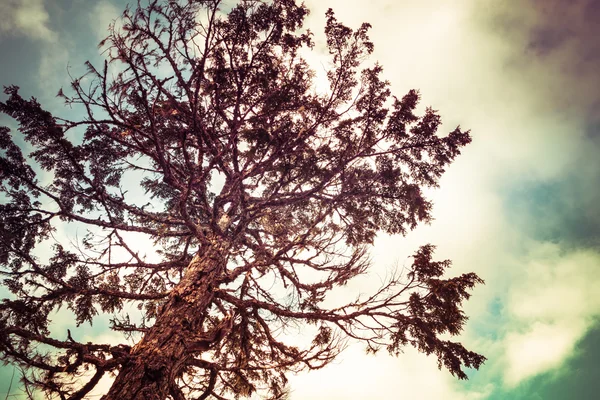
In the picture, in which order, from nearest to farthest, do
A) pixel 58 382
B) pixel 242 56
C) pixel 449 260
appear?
pixel 58 382
pixel 449 260
pixel 242 56

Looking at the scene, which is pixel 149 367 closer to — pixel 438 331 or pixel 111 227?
pixel 111 227

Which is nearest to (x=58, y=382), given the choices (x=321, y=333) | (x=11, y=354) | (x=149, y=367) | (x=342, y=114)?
(x=11, y=354)

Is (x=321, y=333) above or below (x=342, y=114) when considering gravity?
below

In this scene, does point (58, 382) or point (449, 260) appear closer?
point (58, 382)

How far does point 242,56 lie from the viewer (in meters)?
5.33

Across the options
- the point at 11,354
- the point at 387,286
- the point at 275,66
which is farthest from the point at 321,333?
the point at 275,66

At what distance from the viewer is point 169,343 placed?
364 cm

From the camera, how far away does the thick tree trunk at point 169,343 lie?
3.13 m

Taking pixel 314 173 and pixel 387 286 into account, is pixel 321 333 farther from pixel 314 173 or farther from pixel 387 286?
pixel 314 173

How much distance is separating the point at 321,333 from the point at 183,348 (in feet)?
10.4

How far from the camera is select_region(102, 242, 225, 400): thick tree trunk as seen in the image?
313 cm

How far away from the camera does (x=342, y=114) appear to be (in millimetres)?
6406

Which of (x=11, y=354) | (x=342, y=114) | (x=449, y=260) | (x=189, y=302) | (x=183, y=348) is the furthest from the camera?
(x=342, y=114)

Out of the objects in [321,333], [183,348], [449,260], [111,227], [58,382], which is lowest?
[58,382]
